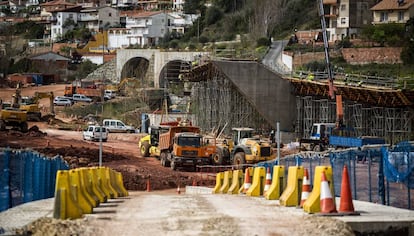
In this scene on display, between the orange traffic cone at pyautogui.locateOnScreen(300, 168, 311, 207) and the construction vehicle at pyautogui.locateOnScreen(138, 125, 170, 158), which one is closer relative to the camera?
the orange traffic cone at pyautogui.locateOnScreen(300, 168, 311, 207)

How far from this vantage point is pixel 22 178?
18547 millimetres

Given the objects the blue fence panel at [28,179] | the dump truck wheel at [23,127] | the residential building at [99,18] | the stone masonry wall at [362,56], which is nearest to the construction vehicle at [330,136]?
the dump truck wheel at [23,127]

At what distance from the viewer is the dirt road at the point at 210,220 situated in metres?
13.2

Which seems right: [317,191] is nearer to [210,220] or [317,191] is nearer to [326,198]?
[326,198]

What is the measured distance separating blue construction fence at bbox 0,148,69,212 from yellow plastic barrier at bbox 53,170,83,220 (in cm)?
270

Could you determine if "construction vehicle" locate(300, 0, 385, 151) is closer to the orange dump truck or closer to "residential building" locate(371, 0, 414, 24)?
the orange dump truck

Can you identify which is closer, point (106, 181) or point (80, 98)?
point (106, 181)

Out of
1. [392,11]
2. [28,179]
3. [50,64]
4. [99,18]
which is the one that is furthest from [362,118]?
[99,18]

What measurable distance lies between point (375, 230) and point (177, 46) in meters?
101

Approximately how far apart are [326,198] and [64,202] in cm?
401

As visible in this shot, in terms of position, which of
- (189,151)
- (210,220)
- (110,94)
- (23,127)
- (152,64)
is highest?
(152,64)

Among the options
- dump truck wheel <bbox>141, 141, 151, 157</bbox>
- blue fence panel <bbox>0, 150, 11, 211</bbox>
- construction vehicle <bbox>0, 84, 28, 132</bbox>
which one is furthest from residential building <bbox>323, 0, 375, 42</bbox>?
blue fence panel <bbox>0, 150, 11, 211</bbox>

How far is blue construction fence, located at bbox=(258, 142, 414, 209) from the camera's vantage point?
18516mm

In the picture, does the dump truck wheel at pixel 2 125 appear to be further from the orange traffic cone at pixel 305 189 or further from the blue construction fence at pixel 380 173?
the orange traffic cone at pixel 305 189
